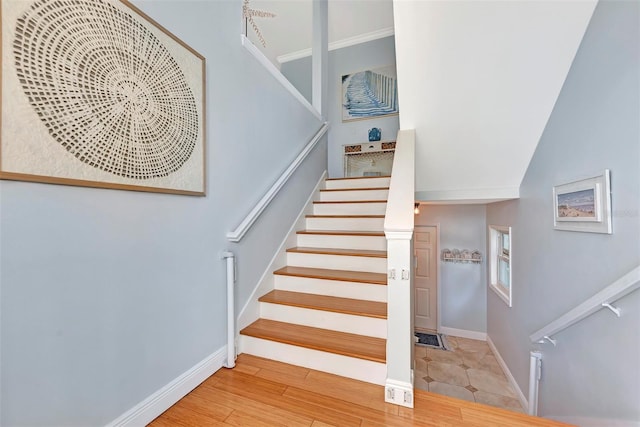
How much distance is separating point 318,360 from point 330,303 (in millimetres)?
382

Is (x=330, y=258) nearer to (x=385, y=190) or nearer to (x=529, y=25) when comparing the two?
(x=385, y=190)

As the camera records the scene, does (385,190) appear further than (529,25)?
Yes

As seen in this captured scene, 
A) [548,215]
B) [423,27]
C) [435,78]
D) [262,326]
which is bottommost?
[262,326]

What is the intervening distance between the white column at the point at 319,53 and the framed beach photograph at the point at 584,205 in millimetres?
2629

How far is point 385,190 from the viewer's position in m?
2.84

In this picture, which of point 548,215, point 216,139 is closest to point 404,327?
point 216,139

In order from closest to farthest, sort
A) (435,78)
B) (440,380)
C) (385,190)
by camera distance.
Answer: (435,78)
(385,190)
(440,380)

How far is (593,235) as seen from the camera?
1.54 metres

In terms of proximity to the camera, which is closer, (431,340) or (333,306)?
(333,306)

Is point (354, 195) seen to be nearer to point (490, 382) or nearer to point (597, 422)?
point (597, 422)

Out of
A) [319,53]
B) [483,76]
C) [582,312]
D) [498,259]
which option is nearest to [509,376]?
[498,259]

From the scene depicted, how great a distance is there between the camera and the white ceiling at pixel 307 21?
3.40 metres

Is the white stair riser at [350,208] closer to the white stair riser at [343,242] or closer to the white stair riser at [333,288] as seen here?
the white stair riser at [343,242]

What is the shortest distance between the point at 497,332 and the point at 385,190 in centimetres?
267
